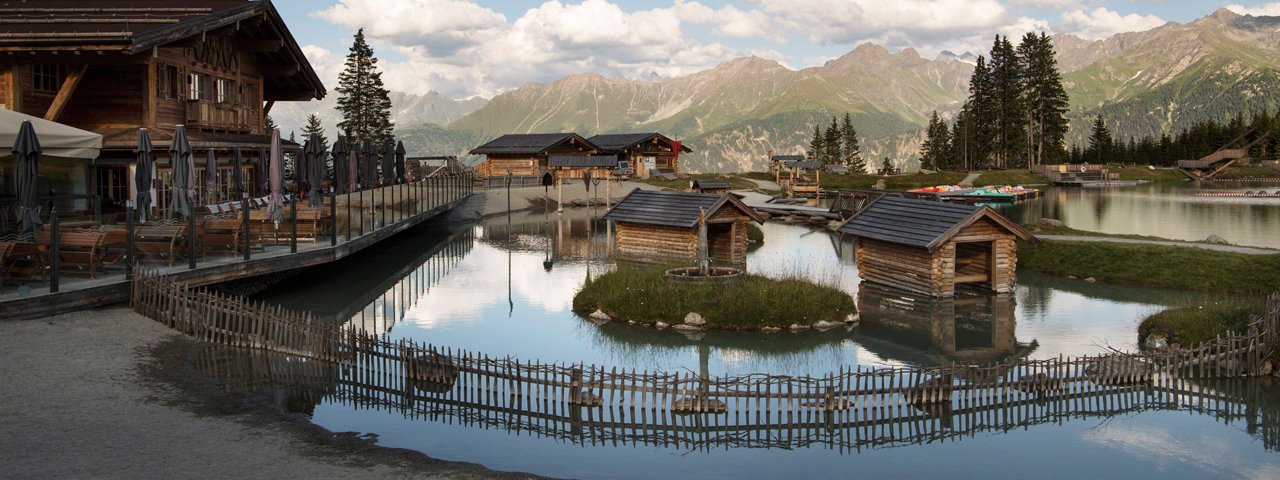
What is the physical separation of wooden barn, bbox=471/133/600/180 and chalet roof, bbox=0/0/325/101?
44.1 metres

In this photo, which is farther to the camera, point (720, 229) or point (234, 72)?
point (234, 72)

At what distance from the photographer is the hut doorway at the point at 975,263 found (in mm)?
31875

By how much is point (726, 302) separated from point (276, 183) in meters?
15.4

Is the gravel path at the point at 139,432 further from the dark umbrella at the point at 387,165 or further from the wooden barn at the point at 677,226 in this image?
the dark umbrella at the point at 387,165

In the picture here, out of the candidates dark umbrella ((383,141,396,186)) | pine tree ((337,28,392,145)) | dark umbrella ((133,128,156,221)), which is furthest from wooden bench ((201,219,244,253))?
pine tree ((337,28,392,145))

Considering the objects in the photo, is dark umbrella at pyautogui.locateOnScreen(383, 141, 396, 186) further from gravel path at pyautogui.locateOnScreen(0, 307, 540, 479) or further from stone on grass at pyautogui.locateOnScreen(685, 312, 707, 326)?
gravel path at pyautogui.locateOnScreen(0, 307, 540, 479)

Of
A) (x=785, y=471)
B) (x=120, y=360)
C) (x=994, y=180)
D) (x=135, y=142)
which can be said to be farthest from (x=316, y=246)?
(x=994, y=180)

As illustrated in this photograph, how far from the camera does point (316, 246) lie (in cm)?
3088

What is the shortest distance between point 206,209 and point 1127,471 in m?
30.0

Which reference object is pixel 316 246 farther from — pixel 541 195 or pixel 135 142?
pixel 541 195

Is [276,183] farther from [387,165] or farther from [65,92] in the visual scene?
[387,165]

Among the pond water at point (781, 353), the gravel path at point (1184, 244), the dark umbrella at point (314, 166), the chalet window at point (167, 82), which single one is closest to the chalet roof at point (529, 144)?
the pond water at point (781, 353)

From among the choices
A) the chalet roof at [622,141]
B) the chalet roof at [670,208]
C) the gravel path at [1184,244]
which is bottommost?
the gravel path at [1184,244]

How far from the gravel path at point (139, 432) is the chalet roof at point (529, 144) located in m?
74.1
